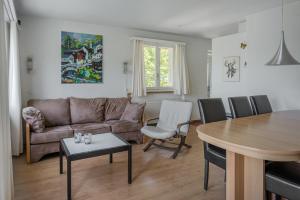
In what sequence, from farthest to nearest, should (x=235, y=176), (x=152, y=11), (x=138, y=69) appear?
(x=138, y=69)
(x=152, y=11)
(x=235, y=176)

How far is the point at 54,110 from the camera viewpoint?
4.02m

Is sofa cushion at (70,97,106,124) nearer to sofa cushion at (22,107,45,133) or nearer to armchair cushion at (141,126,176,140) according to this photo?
sofa cushion at (22,107,45,133)

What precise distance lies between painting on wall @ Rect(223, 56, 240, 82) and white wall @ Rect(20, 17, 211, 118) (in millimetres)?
1661

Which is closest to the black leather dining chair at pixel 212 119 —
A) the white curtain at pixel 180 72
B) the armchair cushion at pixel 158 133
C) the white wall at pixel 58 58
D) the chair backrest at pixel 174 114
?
the armchair cushion at pixel 158 133

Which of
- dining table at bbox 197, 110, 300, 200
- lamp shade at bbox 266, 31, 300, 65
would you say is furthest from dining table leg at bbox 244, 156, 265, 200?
lamp shade at bbox 266, 31, 300, 65

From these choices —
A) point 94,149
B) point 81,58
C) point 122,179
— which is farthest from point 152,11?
point 122,179

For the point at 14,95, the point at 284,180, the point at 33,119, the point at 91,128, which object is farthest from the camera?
the point at 91,128

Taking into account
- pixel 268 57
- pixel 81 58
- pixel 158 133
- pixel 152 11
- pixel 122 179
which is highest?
pixel 152 11

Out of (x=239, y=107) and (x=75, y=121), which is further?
(x=75, y=121)

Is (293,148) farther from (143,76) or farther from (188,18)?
(143,76)

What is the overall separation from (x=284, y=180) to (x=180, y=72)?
4597mm

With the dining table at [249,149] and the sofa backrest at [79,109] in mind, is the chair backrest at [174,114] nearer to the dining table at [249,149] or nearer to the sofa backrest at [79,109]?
the sofa backrest at [79,109]

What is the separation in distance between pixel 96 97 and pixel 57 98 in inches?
32.0

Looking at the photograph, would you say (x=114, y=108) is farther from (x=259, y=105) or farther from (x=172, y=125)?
(x=259, y=105)
